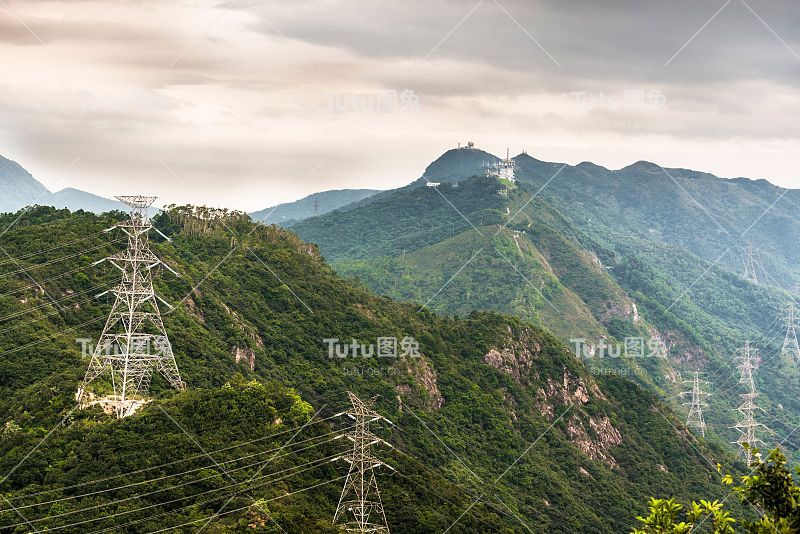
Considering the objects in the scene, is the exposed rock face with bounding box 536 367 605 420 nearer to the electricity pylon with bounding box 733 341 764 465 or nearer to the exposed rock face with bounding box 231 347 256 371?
the electricity pylon with bounding box 733 341 764 465

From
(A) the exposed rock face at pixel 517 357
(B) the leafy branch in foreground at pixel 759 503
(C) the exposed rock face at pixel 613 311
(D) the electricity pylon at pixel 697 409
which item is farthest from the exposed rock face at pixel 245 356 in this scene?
(C) the exposed rock face at pixel 613 311

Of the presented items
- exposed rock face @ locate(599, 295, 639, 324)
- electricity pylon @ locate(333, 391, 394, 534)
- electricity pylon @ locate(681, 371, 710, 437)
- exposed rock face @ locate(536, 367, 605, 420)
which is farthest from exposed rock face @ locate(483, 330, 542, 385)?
exposed rock face @ locate(599, 295, 639, 324)

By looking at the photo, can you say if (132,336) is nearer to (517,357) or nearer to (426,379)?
(426,379)

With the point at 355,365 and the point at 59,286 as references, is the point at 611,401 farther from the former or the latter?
the point at 59,286

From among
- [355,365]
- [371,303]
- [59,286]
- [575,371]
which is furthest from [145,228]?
[575,371]

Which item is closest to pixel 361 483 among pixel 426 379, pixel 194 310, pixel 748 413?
pixel 194 310

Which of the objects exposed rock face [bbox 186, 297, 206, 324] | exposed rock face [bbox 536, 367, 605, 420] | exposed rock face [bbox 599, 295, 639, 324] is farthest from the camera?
exposed rock face [bbox 599, 295, 639, 324]

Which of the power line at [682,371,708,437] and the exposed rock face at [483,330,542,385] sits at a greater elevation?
the exposed rock face at [483,330,542,385]
